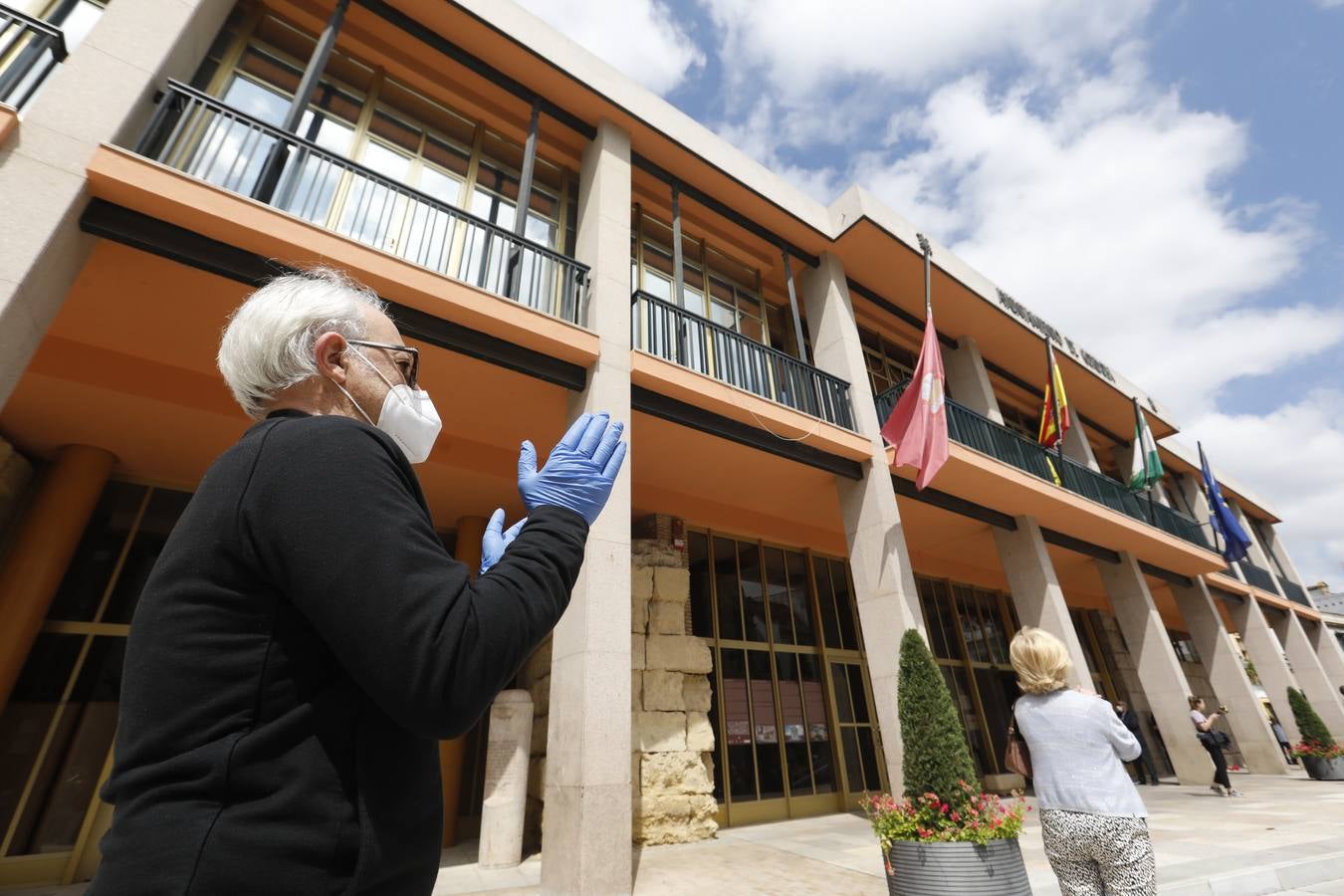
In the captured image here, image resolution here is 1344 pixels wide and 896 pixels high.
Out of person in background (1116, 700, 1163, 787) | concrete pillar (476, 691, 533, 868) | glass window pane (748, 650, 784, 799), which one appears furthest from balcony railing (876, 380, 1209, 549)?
concrete pillar (476, 691, 533, 868)

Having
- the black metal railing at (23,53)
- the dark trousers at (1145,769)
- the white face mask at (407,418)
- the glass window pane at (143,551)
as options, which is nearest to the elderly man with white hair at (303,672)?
the white face mask at (407,418)

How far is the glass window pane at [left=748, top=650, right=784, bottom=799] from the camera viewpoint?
370 inches

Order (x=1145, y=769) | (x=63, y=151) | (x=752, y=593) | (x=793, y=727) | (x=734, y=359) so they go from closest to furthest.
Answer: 1. (x=63, y=151)
2. (x=734, y=359)
3. (x=793, y=727)
4. (x=752, y=593)
5. (x=1145, y=769)

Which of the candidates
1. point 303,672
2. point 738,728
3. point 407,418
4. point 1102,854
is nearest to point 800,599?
point 738,728

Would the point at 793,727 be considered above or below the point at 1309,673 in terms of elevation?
below

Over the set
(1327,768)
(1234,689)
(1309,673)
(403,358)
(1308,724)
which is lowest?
(1327,768)

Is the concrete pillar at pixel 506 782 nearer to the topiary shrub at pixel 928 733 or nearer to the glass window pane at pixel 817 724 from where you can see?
the topiary shrub at pixel 928 733

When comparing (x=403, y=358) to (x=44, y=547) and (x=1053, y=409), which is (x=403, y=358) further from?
(x=1053, y=409)

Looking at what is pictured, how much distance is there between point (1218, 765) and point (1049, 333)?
28.8 ft

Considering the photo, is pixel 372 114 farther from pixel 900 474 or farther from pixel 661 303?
pixel 900 474

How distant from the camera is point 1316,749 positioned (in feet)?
42.2

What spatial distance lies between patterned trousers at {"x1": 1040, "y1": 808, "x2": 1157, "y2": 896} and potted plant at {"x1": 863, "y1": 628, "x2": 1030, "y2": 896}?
140 cm

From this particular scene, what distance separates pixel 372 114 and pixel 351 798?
9.64 m

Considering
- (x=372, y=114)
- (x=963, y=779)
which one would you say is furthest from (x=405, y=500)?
(x=372, y=114)
